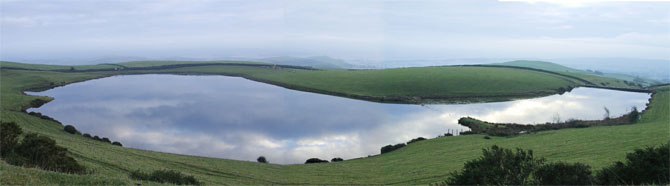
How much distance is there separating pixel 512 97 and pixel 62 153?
3251 inches

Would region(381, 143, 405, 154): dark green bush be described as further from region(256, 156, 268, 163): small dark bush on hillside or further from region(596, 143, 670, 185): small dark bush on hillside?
region(596, 143, 670, 185): small dark bush on hillside

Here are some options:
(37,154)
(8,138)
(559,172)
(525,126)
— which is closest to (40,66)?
(8,138)

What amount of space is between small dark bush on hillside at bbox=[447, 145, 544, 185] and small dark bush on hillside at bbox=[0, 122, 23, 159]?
17.9m

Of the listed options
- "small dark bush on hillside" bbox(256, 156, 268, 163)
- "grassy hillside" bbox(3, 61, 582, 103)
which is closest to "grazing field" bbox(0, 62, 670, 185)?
"small dark bush on hillside" bbox(256, 156, 268, 163)

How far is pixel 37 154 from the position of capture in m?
14.3

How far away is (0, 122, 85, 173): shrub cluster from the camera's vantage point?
1363cm

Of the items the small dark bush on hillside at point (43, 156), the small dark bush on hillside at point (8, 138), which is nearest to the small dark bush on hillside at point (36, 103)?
the small dark bush on hillside at point (8, 138)

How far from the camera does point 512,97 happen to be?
3157 inches

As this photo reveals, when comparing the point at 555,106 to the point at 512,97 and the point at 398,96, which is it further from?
the point at 398,96

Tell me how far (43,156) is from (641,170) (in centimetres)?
2248

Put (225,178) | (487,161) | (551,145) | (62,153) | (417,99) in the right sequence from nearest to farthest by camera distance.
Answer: (487,161)
(62,153)
(225,178)
(551,145)
(417,99)

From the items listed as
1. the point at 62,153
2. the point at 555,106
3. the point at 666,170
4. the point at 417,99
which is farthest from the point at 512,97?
the point at 62,153

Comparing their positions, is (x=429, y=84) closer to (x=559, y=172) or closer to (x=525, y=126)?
(x=525, y=126)

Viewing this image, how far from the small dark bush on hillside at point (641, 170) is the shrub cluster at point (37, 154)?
1990 centimetres
